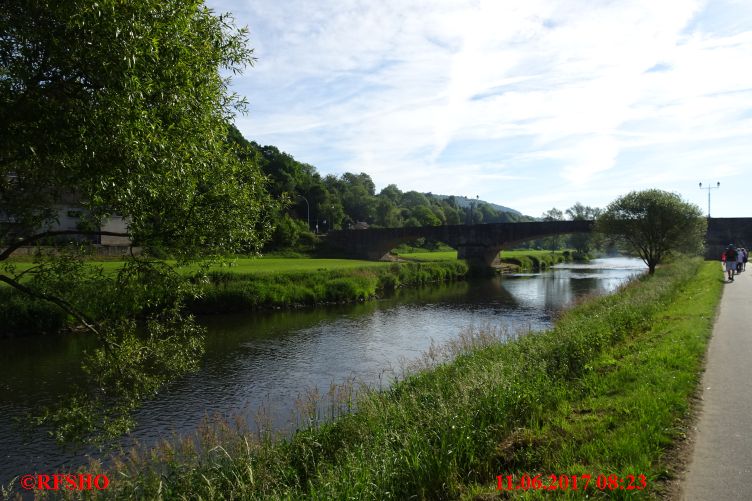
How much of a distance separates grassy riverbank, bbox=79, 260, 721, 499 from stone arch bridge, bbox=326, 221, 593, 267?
5038 centimetres

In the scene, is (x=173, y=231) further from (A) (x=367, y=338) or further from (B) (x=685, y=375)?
(A) (x=367, y=338)

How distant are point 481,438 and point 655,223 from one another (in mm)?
35464

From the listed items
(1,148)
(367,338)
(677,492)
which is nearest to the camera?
(677,492)

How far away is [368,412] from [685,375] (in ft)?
17.9

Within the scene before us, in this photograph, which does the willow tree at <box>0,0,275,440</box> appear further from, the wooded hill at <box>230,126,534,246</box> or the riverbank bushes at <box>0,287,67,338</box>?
the wooded hill at <box>230,126,534,246</box>

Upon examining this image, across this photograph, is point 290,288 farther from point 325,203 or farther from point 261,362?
point 325,203

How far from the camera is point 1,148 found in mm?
7438

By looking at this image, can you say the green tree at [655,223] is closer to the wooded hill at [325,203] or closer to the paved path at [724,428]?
the paved path at [724,428]

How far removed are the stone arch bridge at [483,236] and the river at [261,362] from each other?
29.4m

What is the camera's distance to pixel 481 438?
23.7 ft

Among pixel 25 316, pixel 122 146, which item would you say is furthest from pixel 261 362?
pixel 122 146

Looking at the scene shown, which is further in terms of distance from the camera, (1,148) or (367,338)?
(367,338)

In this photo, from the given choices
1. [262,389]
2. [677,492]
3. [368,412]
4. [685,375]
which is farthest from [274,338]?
[677,492]

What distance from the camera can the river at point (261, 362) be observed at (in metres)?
12.2
